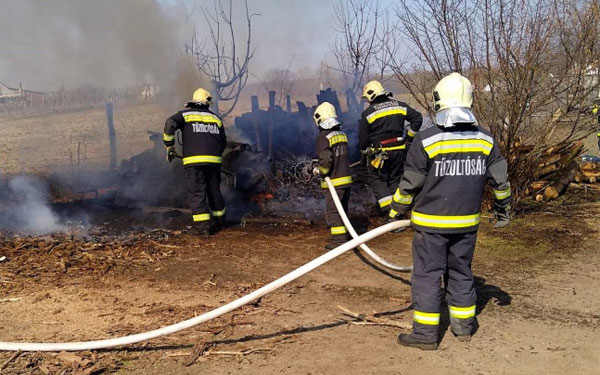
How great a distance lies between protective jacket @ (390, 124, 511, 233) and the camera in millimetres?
3533

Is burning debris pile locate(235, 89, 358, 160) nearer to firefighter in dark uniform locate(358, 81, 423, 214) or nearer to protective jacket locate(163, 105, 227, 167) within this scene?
protective jacket locate(163, 105, 227, 167)

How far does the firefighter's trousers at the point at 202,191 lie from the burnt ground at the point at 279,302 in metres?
0.33

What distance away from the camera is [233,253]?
6.00m

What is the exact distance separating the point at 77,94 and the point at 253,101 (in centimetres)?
583

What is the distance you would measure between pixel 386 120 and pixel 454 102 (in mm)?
3296

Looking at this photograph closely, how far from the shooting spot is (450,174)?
3.54 metres

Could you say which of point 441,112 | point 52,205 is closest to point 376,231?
point 441,112

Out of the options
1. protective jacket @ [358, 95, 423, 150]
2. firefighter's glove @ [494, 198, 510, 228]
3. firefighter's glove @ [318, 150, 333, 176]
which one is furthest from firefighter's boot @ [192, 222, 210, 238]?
firefighter's glove @ [494, 198, 510, 228]

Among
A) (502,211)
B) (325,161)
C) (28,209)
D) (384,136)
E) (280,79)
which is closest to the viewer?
(502,211)

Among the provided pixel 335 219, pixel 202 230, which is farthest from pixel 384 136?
pixel 202 230

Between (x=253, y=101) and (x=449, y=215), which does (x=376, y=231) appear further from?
(x=253, y=101)

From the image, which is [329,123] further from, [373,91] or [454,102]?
[454,102]

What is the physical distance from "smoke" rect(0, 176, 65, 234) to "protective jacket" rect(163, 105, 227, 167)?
2000 millimetres

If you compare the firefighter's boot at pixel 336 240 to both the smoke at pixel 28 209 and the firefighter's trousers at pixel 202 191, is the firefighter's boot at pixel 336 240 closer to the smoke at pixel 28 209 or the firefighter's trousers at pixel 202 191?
the firefighter's trousers at pixel 202 191
